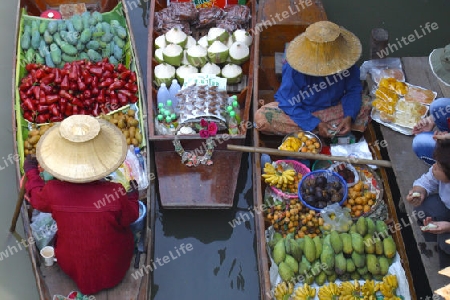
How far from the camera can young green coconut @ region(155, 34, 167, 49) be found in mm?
5762

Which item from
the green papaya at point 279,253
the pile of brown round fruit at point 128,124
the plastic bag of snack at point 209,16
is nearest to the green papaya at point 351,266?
the green papaya at point 279,253

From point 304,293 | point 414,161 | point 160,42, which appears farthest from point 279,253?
point 160,42

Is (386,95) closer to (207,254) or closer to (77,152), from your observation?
(207,254)

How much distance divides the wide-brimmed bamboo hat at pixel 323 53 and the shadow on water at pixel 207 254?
1.50 m

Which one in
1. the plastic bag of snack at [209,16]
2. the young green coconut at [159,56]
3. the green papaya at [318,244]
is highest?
the plastic bag of snack at [209,16]

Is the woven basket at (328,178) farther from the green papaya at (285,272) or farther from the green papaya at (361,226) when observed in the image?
the green papaya at (285,272)

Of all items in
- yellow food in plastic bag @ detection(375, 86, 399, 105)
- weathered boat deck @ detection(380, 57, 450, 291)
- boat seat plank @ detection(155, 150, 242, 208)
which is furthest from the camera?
yellow food in plastic bag @ detection(375, 86, 399, 105)

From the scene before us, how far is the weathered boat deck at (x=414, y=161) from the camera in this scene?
3.79m

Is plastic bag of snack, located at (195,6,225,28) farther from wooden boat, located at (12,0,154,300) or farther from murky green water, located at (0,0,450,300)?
murky green water, located at (0,0,450,300)

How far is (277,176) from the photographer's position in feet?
14.9

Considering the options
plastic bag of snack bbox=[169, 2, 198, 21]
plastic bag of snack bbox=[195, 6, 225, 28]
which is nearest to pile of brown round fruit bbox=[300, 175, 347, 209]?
plastic bag of snack bbox=[195, 6, 225, 28]

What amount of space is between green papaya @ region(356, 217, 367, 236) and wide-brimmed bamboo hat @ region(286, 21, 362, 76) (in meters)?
1.24

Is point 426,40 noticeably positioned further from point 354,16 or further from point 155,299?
point 155,299

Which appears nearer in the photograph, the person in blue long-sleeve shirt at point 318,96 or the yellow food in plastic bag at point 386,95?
the person in blue long-sleeve shirt at point 318,96
